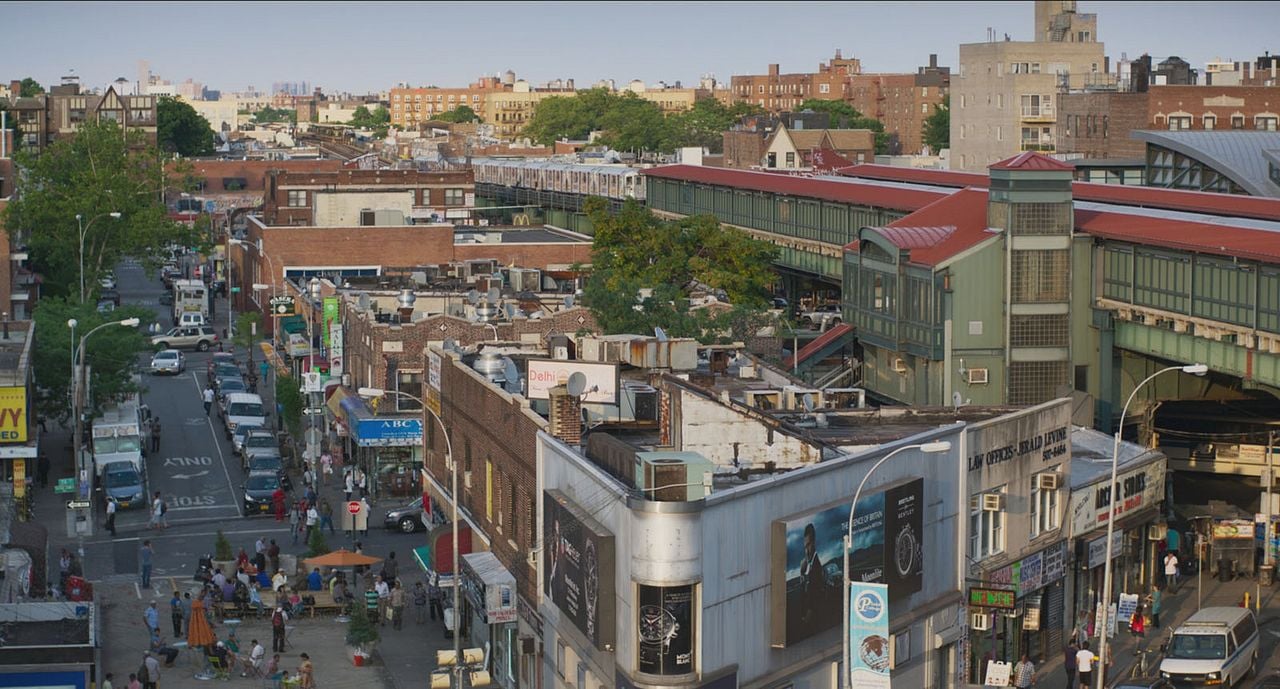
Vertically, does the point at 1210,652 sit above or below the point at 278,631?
above

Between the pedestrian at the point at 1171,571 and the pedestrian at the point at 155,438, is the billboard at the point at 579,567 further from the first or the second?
the pedestrian at the point at 155,438

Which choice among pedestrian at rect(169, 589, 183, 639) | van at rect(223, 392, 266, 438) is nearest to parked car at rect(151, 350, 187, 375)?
van at rect(223, 392, 266, 438)

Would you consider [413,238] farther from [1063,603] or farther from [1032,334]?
[1063,603]

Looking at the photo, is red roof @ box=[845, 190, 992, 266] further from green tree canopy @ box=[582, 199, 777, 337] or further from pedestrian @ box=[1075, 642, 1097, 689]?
pedestrian @ box=[1075, 642, 1097, 689]

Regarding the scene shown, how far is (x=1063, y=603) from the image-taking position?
1832 inches

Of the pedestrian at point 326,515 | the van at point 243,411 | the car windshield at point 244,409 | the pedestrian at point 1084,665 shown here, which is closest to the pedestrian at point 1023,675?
the pedestrian at point 1084,665

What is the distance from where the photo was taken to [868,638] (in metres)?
32.0

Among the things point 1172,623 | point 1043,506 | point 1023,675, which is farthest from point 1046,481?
point 1172,623

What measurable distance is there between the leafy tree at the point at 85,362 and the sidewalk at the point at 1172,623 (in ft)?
136

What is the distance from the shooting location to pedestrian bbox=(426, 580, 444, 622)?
164 ft

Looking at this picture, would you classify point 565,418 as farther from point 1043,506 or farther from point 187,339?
point 187,339

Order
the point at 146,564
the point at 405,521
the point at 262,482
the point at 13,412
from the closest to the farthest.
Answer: the point at 146,564
the point at 405,521
the point at 13,412
the point at 262,482

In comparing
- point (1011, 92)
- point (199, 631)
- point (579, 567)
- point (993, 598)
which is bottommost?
point (199, 631)

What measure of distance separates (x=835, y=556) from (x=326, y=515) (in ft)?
106
